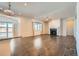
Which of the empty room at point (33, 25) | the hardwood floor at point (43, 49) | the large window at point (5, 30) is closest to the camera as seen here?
the hardwood floor at point (43, 49)

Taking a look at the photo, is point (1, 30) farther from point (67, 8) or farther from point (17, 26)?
point (67, 8)

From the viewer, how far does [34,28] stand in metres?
16.1

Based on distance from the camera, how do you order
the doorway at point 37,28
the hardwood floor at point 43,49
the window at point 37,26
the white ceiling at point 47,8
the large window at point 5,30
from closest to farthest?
1. the hardwood floor at point 43,49
2. the white ceiling at point 47,8
3. the large window at point 5,30
4. the doorway at point 37,28
5. the window at point 37,26

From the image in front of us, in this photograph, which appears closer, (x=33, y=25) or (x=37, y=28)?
(x=33, y=25)

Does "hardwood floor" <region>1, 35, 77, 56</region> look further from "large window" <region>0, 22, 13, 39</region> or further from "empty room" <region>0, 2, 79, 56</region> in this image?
"large window" <region>0, 22, 13, 39</region>

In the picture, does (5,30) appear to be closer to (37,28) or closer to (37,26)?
(37,28)

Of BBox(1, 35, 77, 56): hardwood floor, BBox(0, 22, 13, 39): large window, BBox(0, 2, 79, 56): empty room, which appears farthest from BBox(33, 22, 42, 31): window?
BBox(1, 35, 77, 56): hardwood floor

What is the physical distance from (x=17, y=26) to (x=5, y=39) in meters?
2.26

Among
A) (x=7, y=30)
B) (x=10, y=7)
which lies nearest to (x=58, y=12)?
(x=10, y=7)

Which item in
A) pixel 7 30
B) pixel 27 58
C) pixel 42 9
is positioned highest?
pixel 42 9

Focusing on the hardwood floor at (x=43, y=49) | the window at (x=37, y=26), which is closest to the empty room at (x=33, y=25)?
the hardwood floor at (x=43, y=49)

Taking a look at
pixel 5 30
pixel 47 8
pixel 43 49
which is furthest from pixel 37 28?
pixel 43 49

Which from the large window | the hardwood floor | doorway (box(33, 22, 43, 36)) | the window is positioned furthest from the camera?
the window

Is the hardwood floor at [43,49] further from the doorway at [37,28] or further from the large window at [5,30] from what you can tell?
the doorway at [37,28]
